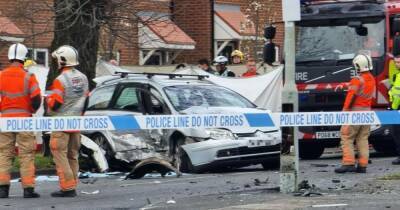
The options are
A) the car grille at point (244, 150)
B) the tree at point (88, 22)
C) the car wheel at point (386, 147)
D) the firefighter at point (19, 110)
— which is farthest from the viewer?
the car wheel at point (386, 147)

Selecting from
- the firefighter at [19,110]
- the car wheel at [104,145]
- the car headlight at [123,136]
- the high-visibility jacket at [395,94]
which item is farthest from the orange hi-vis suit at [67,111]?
the high-visibility jacket at [395,94]

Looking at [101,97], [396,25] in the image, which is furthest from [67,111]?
[396,25]

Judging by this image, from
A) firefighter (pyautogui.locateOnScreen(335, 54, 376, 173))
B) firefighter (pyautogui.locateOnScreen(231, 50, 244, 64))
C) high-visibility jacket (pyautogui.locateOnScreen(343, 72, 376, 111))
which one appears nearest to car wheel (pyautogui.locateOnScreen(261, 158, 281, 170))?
firefighter (pyautogui.locateOnScreen(335, 54, 376, 173))

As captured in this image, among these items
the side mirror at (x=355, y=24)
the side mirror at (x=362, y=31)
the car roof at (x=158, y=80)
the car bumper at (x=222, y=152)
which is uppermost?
the side mirror at (x=355, y=24)

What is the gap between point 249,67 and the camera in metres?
21.5

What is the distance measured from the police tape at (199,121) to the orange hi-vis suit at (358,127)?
2.54 m

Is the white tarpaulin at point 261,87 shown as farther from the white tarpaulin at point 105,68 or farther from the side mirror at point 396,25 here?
the side mirror at point 396,25

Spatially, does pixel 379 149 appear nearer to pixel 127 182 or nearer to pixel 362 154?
pixel 362 154

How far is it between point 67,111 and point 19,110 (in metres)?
0.61

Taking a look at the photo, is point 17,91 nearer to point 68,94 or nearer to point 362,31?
point 68,94

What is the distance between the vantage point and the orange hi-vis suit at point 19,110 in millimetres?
11969

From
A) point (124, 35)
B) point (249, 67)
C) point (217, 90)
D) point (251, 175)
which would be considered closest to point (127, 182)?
point (251, 175)

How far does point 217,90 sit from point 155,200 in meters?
5.15

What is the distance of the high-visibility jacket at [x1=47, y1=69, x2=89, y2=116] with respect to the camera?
1208cm
